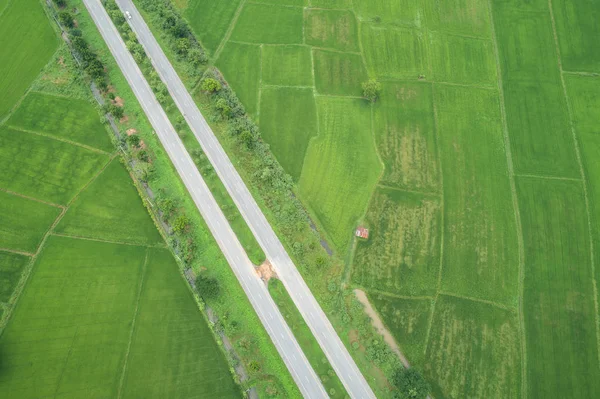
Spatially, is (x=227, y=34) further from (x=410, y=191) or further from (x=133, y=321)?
(x=133, y=321)

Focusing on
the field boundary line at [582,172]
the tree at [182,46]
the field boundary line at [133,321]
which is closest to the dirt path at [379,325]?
the field boundary line at [582,172]

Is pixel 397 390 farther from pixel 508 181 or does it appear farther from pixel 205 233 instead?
pixel 508 181

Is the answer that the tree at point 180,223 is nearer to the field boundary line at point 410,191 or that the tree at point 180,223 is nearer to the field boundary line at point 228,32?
the field boundary line at point 410,191

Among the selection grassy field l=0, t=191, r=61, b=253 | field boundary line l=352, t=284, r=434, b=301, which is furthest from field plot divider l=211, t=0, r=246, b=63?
field boundary line l=352, t=284, r=434, b=301

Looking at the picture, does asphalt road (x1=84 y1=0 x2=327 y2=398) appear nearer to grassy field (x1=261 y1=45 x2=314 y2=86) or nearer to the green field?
grassy field (x1=261 y1=45 x2=314 y2=86)

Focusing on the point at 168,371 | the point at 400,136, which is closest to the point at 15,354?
the point at 168,371

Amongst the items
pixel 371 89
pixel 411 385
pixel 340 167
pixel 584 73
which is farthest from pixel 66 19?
pixel 584 73
